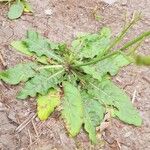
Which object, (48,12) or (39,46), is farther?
(48,12)

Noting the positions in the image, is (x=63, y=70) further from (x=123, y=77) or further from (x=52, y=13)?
(x=52, y=13)

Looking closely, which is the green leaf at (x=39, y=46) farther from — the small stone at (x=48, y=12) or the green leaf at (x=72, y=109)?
the small stone at (x=48, y=12)

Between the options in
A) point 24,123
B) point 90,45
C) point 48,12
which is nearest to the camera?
point 24,123

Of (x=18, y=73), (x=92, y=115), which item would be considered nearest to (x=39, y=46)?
(x=18, y=73)

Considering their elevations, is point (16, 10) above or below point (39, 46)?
above

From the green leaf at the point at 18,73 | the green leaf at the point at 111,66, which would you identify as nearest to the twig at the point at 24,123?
the green leaf at the point at 18,73

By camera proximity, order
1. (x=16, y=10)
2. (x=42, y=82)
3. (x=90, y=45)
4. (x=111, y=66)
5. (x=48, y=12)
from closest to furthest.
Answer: (x=42, y=82)
(x=111, y=66)
(x=90, y=45)
(x=16, y=10)
(x=48, y=12)

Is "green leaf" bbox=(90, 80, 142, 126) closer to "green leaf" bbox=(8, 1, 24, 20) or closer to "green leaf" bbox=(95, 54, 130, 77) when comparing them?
"green leaf" bbox=(95, 54, 130, 77)

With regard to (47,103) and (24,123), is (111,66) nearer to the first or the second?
(47,103)

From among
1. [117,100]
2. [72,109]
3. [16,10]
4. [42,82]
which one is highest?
[16,10]
